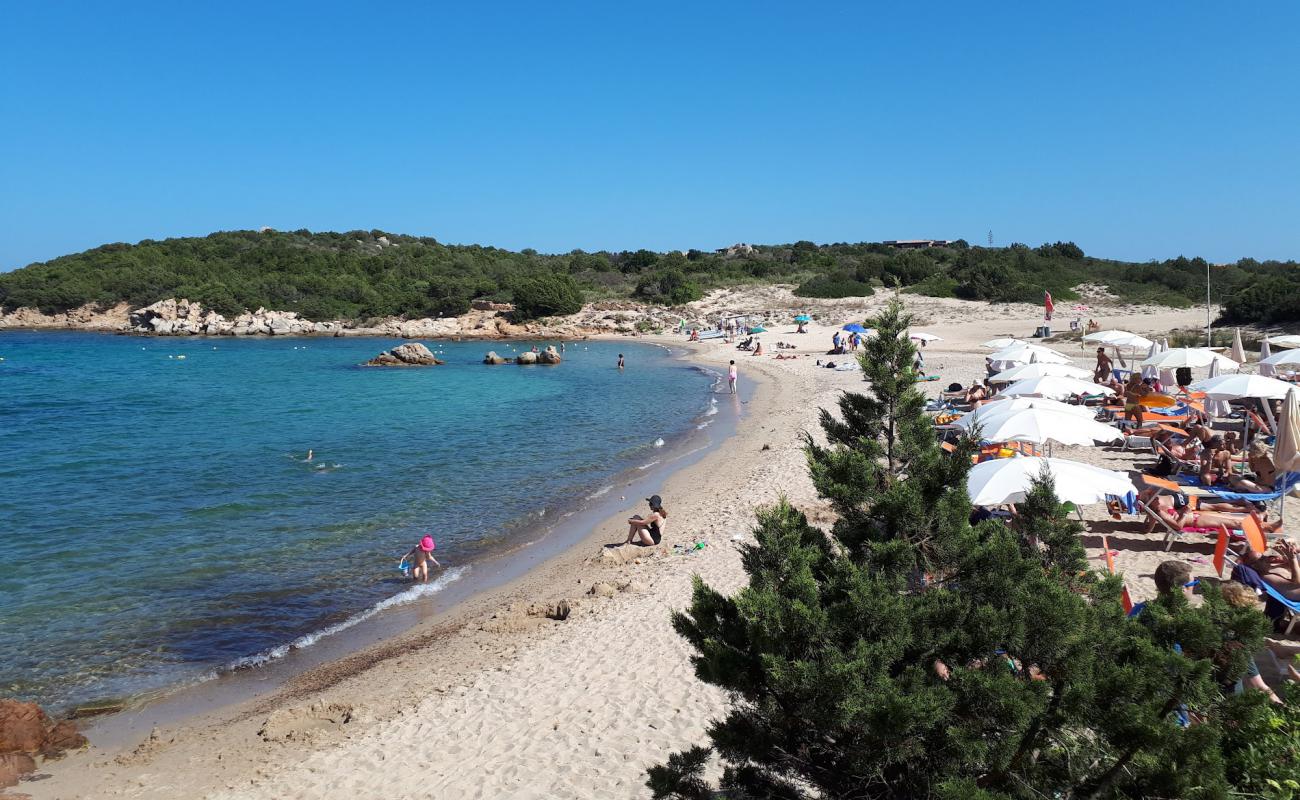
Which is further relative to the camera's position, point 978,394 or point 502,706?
point 978,394

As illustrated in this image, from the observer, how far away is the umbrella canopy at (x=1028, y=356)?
1795 centimetres

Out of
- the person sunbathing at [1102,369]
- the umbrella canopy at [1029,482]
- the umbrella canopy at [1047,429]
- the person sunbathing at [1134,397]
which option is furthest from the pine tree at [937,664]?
the person sunbathing at [1102,369]

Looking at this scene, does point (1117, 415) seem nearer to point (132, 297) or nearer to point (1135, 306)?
point (1135, 306)

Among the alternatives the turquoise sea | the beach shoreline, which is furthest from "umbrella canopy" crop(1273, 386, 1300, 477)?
the turquoise sea

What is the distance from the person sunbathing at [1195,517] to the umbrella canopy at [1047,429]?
946 mm

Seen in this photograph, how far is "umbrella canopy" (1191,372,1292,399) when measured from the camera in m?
11.8

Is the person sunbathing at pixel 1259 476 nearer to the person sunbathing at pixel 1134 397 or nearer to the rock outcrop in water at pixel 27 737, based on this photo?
the person sunbathing at pixel 1134 397

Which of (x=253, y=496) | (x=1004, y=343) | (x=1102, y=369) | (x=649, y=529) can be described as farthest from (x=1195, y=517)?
(x=1004, y=343)

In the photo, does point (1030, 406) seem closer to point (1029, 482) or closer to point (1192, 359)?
point (1029, 482)

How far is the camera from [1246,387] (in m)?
12.0

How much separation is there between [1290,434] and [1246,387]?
3420 mm

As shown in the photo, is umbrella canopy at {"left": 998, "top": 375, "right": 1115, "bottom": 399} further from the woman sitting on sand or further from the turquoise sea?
the turquoise sea

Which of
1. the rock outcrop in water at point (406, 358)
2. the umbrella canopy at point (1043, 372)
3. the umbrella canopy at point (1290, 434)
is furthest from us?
the rock outcrop in water at point (406, 358)

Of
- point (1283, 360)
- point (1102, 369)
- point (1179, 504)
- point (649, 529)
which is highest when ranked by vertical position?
point (1283, 360)
